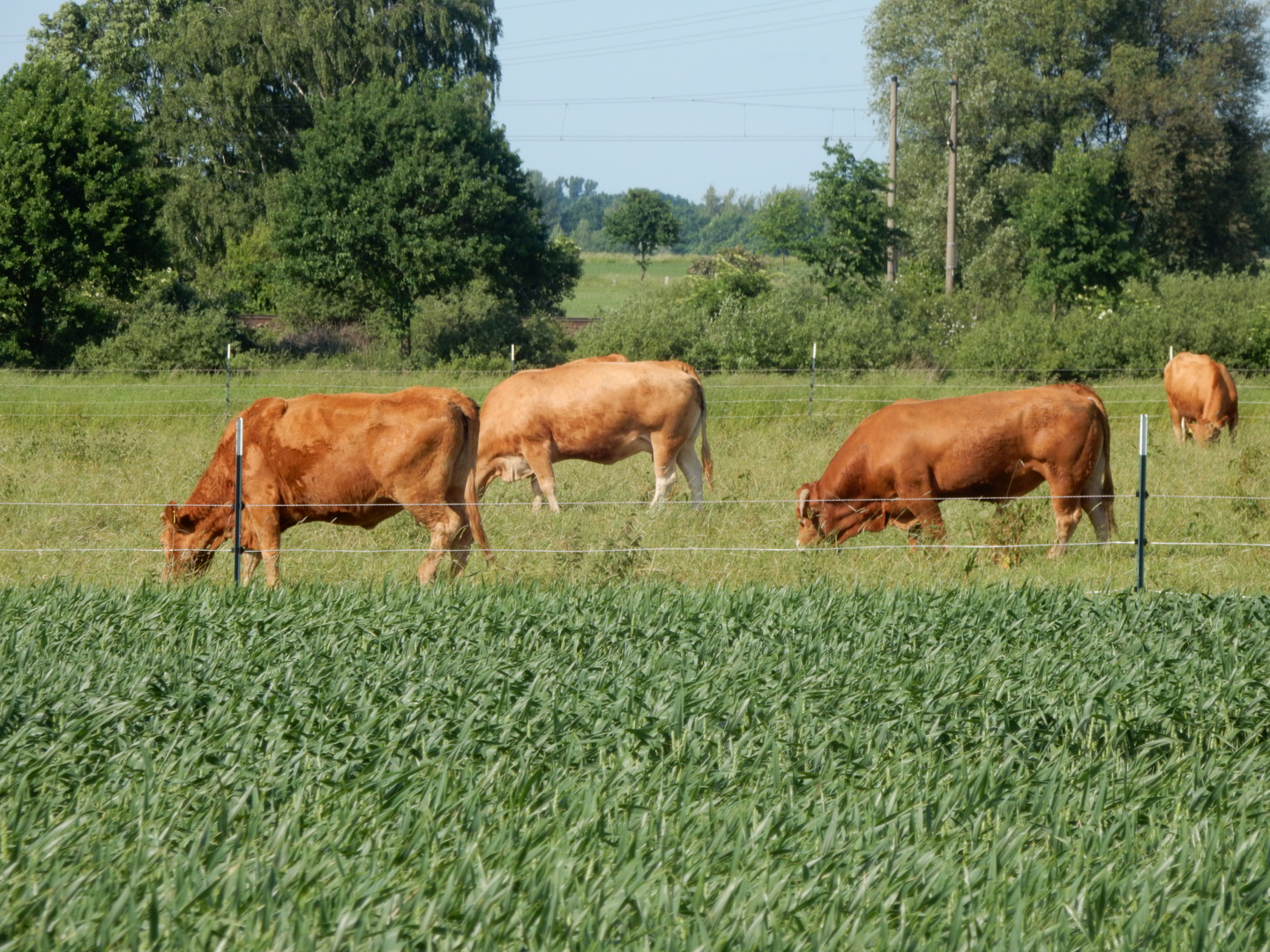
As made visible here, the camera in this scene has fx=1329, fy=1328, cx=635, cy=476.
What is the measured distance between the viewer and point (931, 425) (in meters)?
10.6

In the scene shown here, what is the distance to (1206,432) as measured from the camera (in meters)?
18.6

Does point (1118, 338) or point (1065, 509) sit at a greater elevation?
point (1118, 338)

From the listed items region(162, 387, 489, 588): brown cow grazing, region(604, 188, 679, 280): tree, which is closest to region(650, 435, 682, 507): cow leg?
region(162, 387, 489, 588): brown cow grazing

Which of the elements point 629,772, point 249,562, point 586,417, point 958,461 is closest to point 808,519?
point 958,461

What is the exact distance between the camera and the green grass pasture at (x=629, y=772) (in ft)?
10.8

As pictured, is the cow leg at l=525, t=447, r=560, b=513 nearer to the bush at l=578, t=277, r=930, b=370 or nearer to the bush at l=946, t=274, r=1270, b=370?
the bush at l=578, t=277, r=930, b=370

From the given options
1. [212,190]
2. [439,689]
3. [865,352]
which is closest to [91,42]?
[212,190]

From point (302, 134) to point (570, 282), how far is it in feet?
29.3

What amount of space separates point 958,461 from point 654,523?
8.18ft

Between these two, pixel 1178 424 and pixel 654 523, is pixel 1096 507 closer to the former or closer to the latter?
pixel 654 523

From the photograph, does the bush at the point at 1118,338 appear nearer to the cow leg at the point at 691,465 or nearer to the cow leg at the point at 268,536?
the cow leg at the point at 691,465

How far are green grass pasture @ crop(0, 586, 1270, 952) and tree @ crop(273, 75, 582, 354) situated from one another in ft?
80.2

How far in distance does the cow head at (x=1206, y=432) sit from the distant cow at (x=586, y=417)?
8.86 m

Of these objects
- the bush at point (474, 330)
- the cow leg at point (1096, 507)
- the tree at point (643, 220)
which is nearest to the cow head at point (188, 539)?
the cow leg at point (1096, 507)
